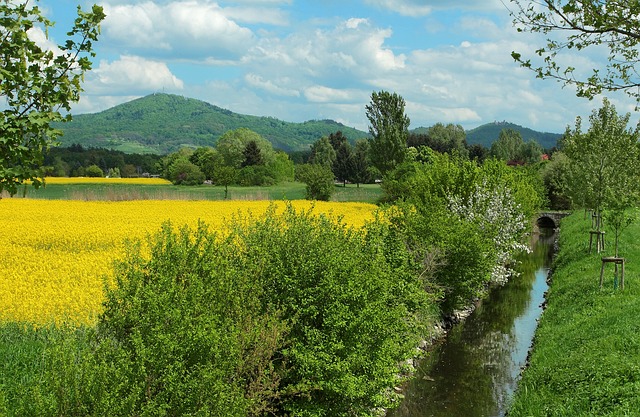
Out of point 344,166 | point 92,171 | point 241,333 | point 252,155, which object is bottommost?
point 241,333

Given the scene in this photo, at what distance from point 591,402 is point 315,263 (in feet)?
18.8

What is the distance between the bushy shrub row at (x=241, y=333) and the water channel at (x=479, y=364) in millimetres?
1802

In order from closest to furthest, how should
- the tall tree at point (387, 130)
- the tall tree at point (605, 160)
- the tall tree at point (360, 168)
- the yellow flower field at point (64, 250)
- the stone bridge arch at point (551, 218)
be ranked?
1. the yellow flower field at point (64, 250)
2. the tall tree at point (605, 160)
3. the stone bridge arch at point (551, 218)
4. the tall tree at point (387, 130)
5. the tall tree at point (360, 168)

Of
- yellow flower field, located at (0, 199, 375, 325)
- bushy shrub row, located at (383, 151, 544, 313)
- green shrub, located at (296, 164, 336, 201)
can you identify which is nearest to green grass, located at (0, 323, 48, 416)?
yellow flower field, located at (0, 199, 375, 325)

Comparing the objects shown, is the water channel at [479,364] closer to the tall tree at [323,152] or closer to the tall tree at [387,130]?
the tall tree at [387,130]

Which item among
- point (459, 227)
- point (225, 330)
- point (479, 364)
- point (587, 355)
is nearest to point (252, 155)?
point (459, 227)

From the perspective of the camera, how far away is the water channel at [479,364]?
1509 centimetres

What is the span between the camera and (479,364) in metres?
18.3

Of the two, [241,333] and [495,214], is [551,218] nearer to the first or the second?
[495,214]

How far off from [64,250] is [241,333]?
1330 cm

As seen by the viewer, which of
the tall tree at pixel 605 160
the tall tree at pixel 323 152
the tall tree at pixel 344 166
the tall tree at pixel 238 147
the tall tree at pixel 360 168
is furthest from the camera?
the tall tree at pixel 323 152

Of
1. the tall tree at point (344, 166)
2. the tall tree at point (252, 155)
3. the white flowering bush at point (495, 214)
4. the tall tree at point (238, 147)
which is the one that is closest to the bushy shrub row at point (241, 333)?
the white flowering bush at point (495, 214)

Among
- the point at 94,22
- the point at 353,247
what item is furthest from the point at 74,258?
the point at 94,22

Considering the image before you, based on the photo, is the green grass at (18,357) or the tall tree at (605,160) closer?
the green grass at (18,357)
